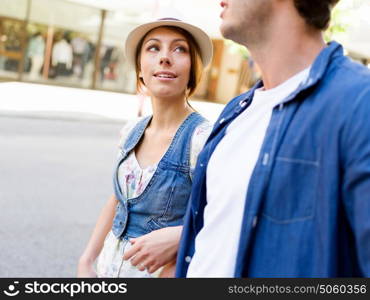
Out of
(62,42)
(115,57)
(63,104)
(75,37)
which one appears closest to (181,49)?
(63,104)

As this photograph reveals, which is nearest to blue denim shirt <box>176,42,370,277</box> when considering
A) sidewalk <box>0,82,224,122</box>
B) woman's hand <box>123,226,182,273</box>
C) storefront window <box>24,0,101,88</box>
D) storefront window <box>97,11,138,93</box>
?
woman's hand <box>123,226,182,273</box>

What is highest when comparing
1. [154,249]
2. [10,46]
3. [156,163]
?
[10,46]

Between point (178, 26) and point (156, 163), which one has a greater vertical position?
point (178, 26)

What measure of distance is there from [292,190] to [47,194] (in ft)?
19.2

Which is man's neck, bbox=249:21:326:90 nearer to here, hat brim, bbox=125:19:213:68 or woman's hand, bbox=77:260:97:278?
hat brim, bbox=125:19:213:68

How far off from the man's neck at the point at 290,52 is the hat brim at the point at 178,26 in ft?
1.81

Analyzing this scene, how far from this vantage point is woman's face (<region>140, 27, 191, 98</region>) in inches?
76.7

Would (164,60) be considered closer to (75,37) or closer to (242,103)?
(242,103)

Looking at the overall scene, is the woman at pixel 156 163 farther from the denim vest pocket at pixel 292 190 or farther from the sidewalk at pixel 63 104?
the sidewalk at pixel 63 104

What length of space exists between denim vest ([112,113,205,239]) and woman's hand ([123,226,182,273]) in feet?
0.24

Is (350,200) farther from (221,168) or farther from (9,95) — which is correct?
(9,95)

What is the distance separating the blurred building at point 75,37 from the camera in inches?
848

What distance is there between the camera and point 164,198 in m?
1.81

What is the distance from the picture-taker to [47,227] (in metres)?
5.61
